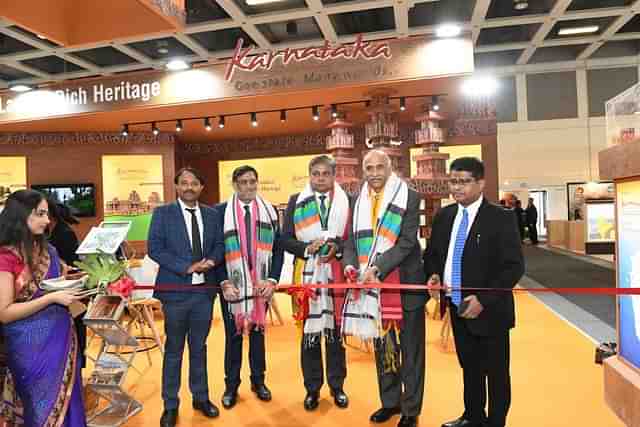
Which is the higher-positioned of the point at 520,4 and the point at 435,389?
the point at 520,4

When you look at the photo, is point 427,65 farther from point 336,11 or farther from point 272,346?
point 272,346

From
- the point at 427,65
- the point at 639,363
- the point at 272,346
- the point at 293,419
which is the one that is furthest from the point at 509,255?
the point at 427,65

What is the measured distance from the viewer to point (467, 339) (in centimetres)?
268

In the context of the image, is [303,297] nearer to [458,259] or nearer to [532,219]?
[458,259]

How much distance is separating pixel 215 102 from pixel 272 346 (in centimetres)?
385

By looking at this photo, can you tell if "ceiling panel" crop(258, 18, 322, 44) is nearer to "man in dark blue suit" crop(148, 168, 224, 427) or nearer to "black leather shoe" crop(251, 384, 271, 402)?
"man in dark blue suit" crop(148, 168, 224, 427)

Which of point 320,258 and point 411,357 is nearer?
point 411,357

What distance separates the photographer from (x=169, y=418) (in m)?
3.00

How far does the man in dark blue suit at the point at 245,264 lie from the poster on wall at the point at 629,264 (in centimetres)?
216

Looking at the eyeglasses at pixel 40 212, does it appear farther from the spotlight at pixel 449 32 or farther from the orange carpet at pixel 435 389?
the spotlight at pixel 449 32

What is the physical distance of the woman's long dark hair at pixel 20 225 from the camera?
7.13 ft

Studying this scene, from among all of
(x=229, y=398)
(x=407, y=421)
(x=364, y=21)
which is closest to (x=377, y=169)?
(x=407, y=421)

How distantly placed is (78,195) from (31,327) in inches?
342

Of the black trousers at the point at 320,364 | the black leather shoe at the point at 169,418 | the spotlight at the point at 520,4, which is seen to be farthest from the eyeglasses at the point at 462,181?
the spotlight at the point at 520,4
